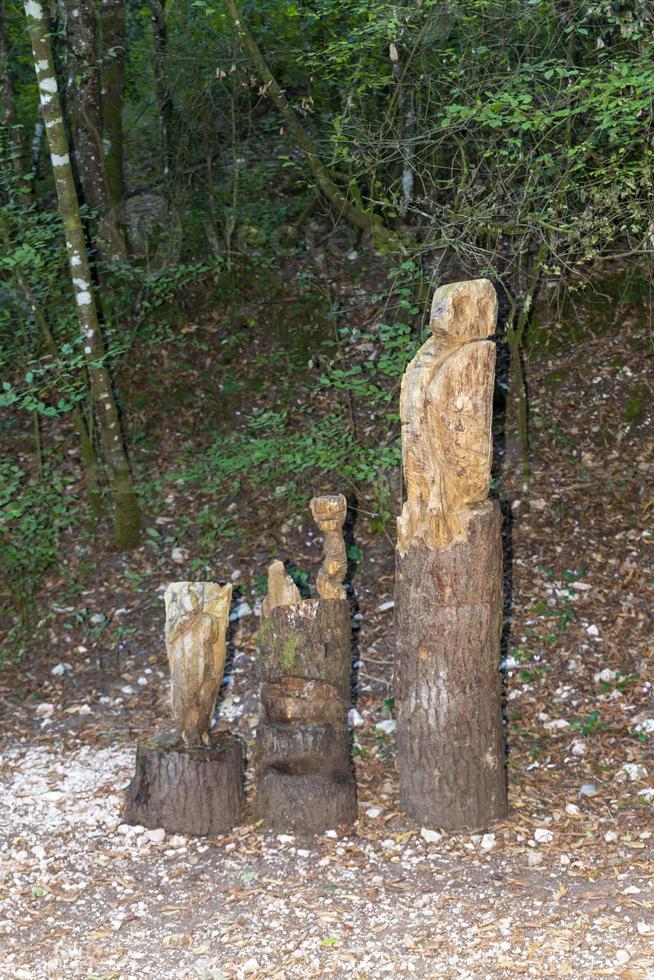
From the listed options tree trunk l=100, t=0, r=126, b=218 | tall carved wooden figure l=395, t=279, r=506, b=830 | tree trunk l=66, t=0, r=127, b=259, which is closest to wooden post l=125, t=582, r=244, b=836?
tall carved wooden figure l=395, t=279, r=506, b=830

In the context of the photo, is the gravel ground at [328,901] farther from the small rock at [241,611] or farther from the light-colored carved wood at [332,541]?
the small rock at [241,611]

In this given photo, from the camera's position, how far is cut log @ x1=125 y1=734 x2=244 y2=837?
510 cm

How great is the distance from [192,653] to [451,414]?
1.87 m

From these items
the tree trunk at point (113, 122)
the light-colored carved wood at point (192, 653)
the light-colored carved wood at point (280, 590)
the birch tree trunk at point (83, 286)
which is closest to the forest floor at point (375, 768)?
the birch tree trunk at point (83, 286)

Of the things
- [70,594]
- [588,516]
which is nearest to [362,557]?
[588,516]

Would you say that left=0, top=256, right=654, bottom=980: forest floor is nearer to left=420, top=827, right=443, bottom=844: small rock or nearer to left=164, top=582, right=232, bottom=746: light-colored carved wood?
left=420, top=827, right=443, bottom=844: small rock

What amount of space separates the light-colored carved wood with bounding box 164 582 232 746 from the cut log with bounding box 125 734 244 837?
0.39 ft

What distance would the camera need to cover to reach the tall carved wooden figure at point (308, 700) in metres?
5.04

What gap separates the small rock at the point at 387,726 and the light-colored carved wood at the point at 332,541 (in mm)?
1342

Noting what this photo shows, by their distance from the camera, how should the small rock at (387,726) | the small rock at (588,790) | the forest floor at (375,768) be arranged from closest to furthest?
the forest floor at (375,768)
the small rock at (588,790)
the small rock at (387,726)

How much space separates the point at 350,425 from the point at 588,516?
6.51 ft

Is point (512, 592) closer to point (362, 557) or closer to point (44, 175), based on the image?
point (362, 557)

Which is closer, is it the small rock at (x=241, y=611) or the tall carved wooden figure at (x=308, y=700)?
the tall carved wooden figure at (x=308, y=700)

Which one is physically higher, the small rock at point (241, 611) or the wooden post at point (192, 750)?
the wooden post at point (192, 750)
